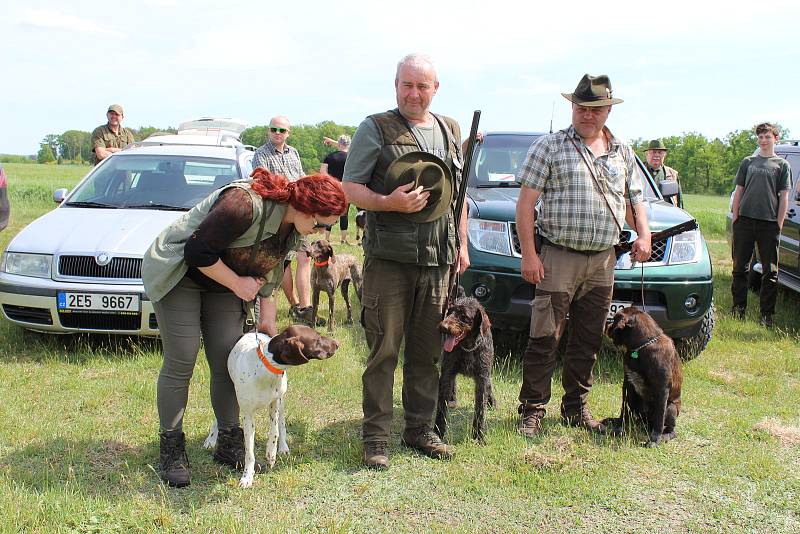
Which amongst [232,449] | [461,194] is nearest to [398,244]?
[461,194]

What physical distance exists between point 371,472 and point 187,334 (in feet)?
4.29

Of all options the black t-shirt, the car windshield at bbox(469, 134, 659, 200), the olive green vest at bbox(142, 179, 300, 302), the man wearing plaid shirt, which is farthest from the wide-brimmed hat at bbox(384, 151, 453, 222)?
the black t-shirt

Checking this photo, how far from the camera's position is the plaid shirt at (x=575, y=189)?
4148 millimetres

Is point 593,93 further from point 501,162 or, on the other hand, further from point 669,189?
point 501,162

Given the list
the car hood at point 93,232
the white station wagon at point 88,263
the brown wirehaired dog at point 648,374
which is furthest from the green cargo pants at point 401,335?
the car hood at point 93,232

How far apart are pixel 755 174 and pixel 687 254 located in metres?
3.00

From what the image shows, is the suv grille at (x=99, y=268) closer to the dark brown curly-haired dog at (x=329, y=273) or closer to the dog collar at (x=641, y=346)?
the dark brown curly-haired dog at (x=329, y=273)

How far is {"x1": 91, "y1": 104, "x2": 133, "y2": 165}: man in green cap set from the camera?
1048 centimetres

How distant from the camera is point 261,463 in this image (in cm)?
387

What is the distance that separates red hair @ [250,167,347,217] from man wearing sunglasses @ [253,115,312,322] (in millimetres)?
3663

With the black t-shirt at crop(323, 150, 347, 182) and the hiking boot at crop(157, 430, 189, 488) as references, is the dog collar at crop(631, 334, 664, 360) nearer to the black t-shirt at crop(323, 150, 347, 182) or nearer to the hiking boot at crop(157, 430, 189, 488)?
the hiking boot at crop(157, 430, 189, 488)

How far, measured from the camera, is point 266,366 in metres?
3.47

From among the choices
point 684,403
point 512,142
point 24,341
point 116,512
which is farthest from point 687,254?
point 24,341

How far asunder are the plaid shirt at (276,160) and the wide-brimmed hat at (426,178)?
13.3 ft
